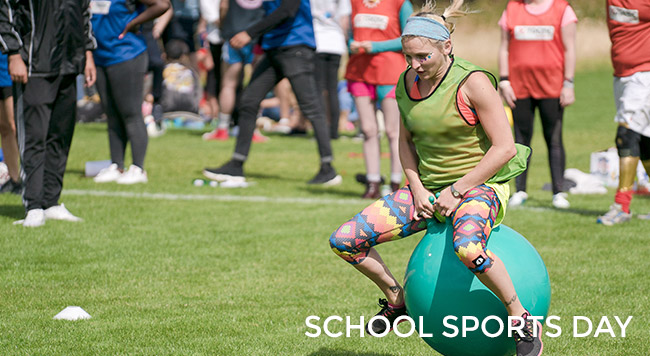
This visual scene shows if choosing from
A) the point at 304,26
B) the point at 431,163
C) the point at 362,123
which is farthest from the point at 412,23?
the point at 304,26

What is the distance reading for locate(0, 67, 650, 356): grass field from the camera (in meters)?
5.04

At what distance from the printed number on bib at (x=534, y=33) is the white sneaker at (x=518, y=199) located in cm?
162

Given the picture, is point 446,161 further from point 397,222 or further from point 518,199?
point 518,199

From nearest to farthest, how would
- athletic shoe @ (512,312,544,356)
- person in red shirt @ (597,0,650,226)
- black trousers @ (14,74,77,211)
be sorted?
athletic shoe @ (512,312,544,356) < black trousers @ (14,74,77,211) < person in red shirt @ (597,0,650,226)

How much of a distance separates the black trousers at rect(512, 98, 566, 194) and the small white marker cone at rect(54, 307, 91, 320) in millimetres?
5370

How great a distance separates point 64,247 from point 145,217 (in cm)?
143

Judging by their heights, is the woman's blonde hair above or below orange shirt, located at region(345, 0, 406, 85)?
above

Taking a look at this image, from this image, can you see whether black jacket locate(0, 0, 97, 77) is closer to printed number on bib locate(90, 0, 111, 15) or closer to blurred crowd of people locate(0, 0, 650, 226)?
blurred crowd of people locate(0, 0, 650, 226)

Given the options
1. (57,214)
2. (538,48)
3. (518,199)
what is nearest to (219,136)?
(518,199)

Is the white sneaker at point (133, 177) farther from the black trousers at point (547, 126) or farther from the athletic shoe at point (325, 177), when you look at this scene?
the black trousers at point (547, 126)

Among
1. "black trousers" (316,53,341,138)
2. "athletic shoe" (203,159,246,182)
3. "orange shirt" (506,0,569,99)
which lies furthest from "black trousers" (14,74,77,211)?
"black trousers" (316,53,341,138)

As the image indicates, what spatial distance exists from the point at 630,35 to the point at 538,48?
1189 mm

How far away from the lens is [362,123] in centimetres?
958

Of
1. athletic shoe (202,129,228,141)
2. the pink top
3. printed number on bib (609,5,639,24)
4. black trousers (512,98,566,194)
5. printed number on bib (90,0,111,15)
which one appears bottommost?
athletic shoe (202,129,228,141)
